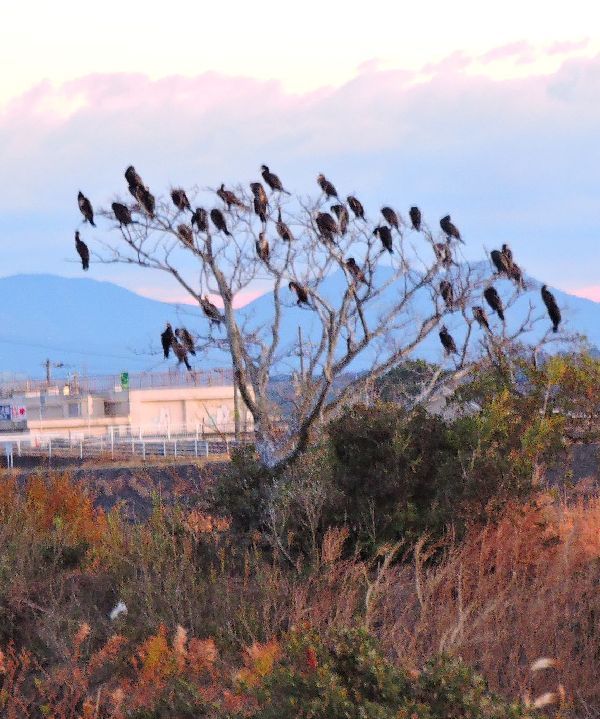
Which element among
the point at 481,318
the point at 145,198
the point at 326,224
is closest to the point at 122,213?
the point at 145,198

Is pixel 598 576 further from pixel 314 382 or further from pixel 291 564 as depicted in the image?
pixel 314 382

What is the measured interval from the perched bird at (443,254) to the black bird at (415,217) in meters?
0.64

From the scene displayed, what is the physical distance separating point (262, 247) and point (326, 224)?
3.92 ft

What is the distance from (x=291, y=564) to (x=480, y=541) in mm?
1431

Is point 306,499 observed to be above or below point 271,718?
above

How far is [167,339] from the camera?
1880cm

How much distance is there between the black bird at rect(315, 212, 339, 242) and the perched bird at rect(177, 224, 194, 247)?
7.41ft

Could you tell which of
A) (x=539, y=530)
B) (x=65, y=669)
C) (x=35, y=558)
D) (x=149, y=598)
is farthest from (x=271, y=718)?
(x=35, y=558)

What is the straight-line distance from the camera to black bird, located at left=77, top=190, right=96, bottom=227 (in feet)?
62.7

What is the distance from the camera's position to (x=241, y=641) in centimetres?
678

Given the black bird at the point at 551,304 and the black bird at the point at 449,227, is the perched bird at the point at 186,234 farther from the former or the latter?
the black bird at the point at 551,304

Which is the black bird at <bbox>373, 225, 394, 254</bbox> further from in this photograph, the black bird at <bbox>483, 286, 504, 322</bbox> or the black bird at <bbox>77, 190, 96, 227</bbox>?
the black bird at <bbox>77, 190, 96, 227</bbox>

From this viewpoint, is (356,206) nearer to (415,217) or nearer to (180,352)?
(415,217)

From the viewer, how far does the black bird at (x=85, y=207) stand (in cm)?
1912
